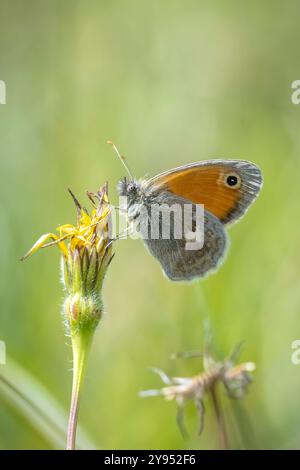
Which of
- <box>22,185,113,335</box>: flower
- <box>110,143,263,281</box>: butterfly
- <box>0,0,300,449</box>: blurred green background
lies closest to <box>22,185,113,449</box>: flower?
<box>22,185,113,335</box>: flower

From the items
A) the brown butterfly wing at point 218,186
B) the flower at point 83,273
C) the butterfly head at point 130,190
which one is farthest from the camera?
the butterfly head at point 130,190

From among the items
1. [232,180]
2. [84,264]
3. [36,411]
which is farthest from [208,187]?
[36,411]

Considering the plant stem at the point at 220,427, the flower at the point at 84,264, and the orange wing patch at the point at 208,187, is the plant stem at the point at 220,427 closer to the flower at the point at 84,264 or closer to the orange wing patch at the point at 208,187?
the flower at the point at 84,264

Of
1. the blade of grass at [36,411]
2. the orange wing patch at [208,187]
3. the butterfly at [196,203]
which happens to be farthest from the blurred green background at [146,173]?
the orange wing patch at [208,187]

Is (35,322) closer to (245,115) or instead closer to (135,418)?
(135,418)

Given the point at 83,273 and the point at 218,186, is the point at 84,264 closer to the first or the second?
the point at 83,273

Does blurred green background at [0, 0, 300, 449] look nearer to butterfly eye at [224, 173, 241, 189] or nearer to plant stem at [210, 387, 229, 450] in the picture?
plant stem at [210, 387, 229, 450]

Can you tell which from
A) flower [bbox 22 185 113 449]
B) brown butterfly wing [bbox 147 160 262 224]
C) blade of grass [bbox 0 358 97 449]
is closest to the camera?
flower [bbox 22 185 113 449]
